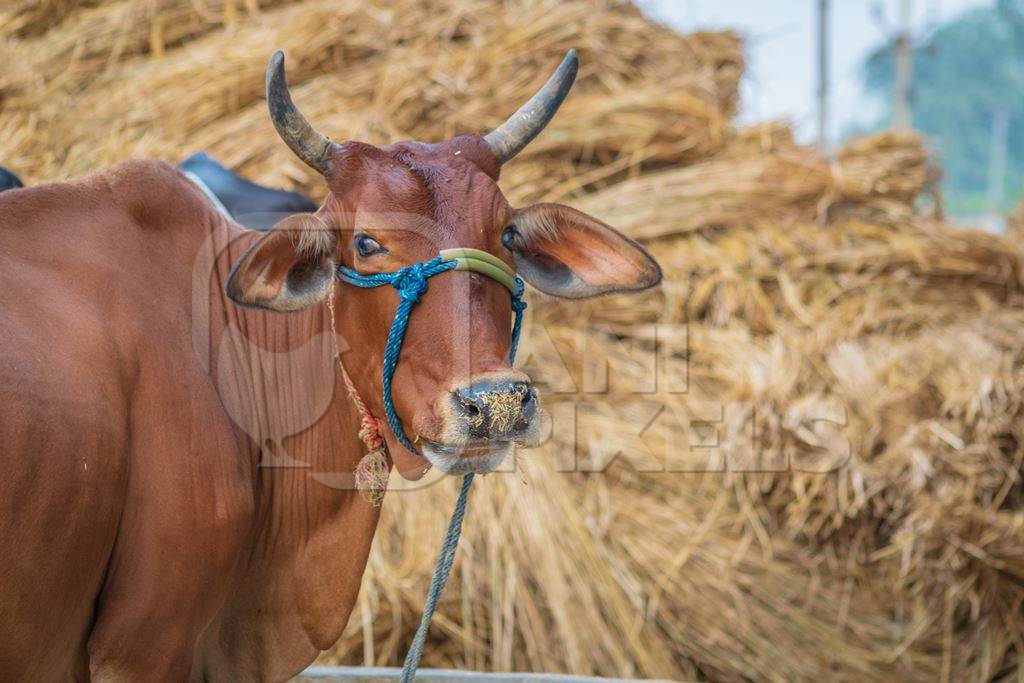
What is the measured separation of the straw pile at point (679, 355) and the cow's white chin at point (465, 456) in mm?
1685

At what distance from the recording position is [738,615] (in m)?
4.47

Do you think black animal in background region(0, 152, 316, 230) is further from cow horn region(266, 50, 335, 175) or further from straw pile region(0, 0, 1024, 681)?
cow horn region(266, 50, 335, 175)

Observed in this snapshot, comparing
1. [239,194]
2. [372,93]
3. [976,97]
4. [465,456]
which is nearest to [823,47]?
[372,93]

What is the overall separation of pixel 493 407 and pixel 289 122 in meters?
0.88

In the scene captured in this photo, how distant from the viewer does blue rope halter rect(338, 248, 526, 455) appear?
2.40m

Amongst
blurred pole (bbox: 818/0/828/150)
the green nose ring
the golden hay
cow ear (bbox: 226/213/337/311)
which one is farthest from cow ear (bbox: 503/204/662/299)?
blurred pole (bbox: 818/0/828/150)

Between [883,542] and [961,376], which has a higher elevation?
[961,376]

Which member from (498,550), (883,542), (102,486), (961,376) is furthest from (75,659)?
(961,376)

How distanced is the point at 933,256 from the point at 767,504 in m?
1.81

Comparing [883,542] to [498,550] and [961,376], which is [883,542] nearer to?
[961,376]

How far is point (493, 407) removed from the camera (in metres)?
2.23

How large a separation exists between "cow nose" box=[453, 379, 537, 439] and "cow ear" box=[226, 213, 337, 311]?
55 cm

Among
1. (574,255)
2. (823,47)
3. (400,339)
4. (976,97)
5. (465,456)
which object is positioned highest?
(976,97)

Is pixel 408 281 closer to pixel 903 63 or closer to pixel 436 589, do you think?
pixel 436 589
